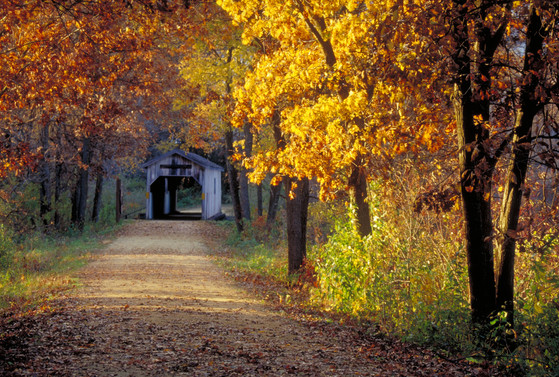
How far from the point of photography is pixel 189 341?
8.56 m

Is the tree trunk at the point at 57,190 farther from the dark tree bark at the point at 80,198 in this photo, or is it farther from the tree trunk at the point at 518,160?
the tree trunk at the point at 518,160

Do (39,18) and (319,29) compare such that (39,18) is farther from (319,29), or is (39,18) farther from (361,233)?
(361,233)

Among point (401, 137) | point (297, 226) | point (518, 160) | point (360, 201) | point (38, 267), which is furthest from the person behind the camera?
point (38, 267)

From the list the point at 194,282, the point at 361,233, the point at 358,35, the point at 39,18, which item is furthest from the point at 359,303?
the point at 39,18

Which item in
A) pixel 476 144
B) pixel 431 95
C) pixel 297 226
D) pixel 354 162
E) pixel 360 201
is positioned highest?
pixel 431 95

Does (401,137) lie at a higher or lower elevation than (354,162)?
higher

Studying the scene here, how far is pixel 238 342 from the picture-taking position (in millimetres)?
8609

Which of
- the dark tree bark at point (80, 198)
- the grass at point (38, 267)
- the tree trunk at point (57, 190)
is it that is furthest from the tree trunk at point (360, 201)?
the dark tree bark at point (80, 198)

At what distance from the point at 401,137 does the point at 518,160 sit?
76.4 inches

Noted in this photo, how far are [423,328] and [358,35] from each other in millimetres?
4753

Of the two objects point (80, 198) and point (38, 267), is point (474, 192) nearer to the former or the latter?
point (38, 267)

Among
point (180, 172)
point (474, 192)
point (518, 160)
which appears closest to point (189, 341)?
point (474, 192)

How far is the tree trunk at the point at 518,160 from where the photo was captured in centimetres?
667

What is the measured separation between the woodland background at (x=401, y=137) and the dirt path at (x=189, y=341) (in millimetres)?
980
